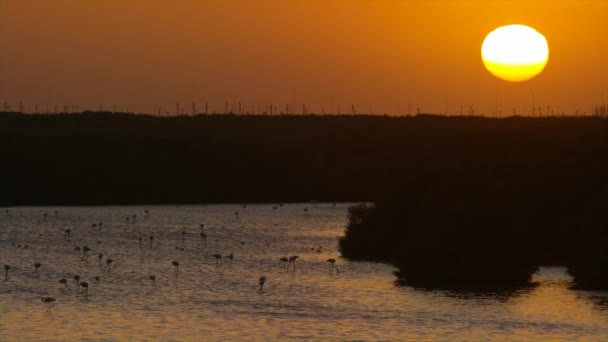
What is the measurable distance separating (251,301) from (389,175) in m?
66.2

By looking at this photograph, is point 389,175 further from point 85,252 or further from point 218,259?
point 218,259

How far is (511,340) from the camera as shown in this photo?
35625 mm

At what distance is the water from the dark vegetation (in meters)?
2.06

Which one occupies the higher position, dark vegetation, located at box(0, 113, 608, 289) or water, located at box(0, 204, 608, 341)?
dark vegetation, located at box(0, 113, 608, 289)

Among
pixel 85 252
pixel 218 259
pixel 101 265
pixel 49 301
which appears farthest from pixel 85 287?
pixel 85 252

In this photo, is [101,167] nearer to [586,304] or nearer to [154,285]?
[154,285]

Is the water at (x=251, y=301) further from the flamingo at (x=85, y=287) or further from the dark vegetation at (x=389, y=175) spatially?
the dark vegetation at (x=389, y=175)

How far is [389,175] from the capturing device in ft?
354

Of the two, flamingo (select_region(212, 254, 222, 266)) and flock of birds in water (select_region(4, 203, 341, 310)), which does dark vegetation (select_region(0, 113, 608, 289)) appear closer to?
flock of birds in water (select_region(4, 203, 341, 310))

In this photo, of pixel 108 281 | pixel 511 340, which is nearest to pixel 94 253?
pixel 108 281

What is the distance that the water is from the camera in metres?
36.2

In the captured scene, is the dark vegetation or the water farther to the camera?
the dark vegetation

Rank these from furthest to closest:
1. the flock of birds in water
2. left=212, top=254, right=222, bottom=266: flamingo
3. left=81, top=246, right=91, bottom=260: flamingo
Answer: left=81, top=246, right=91, bottom=260: flamingo → left=212, top=254, right=222, bottom=266: flamingo → the flock of birds in water

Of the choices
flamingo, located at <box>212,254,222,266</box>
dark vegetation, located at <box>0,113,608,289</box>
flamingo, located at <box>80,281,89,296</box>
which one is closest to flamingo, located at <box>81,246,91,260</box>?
flamingo, located at <box>212,254,222,266</box>
